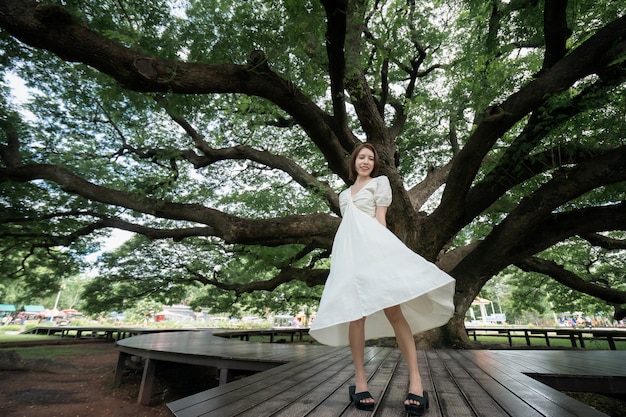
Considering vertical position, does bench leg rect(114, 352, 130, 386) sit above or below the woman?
below

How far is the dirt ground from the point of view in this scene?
4.82 metres

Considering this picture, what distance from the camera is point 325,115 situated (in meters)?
5.36

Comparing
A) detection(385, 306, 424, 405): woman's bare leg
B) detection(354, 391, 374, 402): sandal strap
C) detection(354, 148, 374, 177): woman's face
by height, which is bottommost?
detection(354, 391, 374, 402): sandal strap

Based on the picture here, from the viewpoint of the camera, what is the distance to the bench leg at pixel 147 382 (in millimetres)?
5191

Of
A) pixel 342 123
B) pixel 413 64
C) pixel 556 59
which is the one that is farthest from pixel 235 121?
pixel 556 59

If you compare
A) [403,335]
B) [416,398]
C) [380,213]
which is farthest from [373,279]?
[416,398]

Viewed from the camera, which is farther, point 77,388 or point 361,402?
point 77,388

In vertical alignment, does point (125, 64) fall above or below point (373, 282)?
above

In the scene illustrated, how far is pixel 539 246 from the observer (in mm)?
5590

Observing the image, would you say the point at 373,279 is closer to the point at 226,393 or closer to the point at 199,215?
the point at 226,393

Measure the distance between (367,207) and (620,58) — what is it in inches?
141

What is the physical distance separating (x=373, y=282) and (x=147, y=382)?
5.46 meters

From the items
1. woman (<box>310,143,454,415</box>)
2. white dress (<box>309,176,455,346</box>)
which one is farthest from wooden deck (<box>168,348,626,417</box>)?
white dress (<box>309,176,455,346</box>)

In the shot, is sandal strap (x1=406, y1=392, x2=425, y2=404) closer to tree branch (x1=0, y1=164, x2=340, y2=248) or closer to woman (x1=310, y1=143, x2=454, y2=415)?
woman (x1=310, y1=143, x2=454, y2=415)
